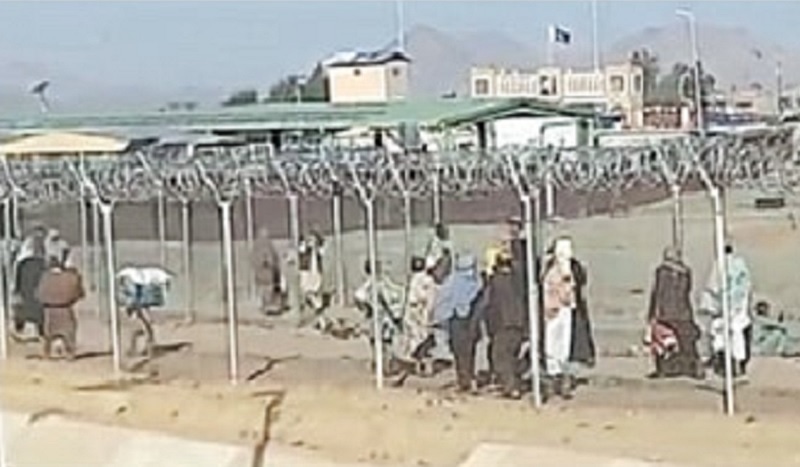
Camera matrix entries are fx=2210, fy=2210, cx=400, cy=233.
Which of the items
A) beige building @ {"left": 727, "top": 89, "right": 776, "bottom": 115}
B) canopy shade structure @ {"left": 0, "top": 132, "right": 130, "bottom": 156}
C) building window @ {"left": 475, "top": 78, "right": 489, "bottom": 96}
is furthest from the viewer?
beige building @ {"left": 727, "top": 89, "right": 776, "bottom": 115}

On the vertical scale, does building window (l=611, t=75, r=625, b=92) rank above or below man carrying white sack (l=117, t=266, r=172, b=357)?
above

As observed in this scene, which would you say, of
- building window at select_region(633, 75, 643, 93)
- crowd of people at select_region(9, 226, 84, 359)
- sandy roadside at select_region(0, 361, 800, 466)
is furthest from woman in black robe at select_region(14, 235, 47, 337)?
building window at select_region(633, 75, 643, 93)

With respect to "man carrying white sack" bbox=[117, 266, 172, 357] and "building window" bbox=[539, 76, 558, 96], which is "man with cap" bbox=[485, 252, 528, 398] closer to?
"man carrying white sack" bbox=[117, 266, 172, 357]

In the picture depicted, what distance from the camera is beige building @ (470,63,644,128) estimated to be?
325 ft

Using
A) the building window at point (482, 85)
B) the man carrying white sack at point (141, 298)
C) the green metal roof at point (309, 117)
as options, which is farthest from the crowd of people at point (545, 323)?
the building window at point (482, 85)

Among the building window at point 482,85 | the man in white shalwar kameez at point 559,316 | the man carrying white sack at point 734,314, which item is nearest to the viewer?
the man carrying white sack at point 734,314

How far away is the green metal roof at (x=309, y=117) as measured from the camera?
59.0 metres

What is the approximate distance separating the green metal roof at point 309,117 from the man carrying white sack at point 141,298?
33030 mm

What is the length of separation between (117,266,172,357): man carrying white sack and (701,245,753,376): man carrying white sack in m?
7.39

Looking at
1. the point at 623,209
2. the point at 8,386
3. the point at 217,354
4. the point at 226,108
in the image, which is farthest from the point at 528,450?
the point at 226,108

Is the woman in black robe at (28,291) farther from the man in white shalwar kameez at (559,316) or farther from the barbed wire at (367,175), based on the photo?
the man in white shalwar kameez at (559,316)

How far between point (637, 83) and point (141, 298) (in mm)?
98680

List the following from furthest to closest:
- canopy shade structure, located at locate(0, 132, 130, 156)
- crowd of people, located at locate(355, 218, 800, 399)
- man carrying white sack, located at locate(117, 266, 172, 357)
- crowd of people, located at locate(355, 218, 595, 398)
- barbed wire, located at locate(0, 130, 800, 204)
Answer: canopy shade structure, located at locate(0, 132, 130, 156) → man carrying white sack, located at locate(117, 266, 172, 357) → barbed wire, located at locate(0, 130, 800, 204) → crowd of people, located at locate(355, 218, 595, 398) → crowd of people, located at locate(355, 218, 800, 399)

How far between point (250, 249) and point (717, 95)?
295ft
